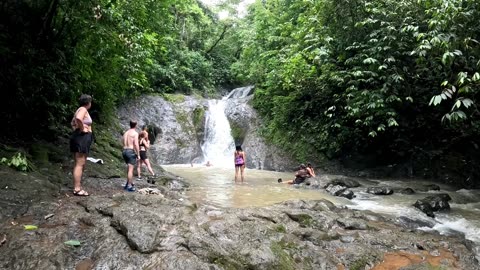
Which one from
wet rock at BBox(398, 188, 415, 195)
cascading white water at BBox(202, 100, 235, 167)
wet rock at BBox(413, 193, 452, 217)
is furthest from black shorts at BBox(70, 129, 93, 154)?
cascading white water at BBox(202, 100, 235, 167)

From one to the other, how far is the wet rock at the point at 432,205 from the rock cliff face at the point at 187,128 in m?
7.48

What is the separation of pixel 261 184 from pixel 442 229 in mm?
5686

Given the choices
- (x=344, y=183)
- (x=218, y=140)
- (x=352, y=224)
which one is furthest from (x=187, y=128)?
(x=352, y=224)

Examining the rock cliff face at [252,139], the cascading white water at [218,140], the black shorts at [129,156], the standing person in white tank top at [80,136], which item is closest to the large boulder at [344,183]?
A: the rock cliff face at [252,139]

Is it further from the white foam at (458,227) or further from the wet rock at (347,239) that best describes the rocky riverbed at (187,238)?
the white foam at (458,227)

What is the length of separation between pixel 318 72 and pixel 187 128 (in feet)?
24.5

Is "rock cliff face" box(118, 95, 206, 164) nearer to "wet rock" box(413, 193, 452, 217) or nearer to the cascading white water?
the cascading white water

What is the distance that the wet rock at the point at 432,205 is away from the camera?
27.6 feet

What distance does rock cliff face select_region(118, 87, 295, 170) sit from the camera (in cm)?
1720

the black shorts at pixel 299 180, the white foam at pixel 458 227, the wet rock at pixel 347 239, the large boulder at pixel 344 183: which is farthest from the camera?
the black shorts at pixel 299 180

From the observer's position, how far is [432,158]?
13.4 meters

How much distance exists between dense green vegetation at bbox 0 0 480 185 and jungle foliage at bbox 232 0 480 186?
0.05 meters

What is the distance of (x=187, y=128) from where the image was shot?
62.4 feet

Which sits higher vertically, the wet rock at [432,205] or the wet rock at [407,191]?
the wet rock at [407,191]
